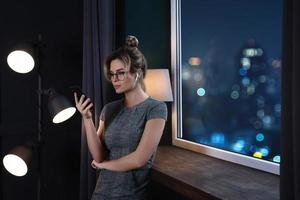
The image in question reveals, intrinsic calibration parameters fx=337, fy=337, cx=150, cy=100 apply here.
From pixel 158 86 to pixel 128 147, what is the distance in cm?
64

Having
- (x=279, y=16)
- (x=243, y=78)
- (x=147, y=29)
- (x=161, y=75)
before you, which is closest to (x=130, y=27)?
(x=147, y=29)

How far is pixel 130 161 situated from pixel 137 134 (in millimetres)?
149

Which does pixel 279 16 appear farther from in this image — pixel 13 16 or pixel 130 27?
pixel 13 16

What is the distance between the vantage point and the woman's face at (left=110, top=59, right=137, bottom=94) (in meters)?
1.76

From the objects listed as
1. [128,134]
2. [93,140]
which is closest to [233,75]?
[128,134]

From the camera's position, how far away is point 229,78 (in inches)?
81.0

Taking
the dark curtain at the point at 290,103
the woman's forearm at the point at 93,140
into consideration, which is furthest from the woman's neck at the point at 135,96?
the dark curtain at the point at 290,103

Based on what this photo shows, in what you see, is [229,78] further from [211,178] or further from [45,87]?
[45,87]

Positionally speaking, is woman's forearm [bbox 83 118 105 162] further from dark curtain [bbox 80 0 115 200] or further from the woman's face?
dark curtain [bbox 80 0 115 200]

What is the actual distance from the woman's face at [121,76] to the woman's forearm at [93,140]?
0.24 meters

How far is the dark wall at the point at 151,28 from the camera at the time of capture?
2514 millimetres

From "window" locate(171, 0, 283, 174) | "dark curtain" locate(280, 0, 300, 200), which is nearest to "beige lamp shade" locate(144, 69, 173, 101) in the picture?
"window" locate(171, 0, 283, 174)

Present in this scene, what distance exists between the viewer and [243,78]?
1934 millimetres

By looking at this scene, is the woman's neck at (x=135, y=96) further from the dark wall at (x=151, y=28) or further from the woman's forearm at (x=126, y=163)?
the dark wall at (x=151, y=28)
